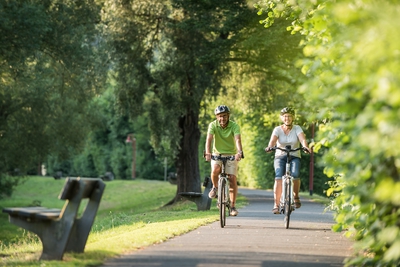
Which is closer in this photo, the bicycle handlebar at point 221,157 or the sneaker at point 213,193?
the bicycle handlebar at point 221,157

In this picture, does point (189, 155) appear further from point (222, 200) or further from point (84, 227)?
point (84, 227)

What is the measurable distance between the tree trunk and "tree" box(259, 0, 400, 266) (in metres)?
21.8

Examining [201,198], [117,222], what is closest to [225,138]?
[117,222]

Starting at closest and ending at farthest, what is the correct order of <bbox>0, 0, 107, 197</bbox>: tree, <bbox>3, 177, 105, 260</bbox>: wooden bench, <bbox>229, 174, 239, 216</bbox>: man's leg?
<bbox>3, 177, 105, 260</bbox>: wooden bench
<bbox>229, 174, 239, 216</bbox>: man's leg
<bbox>0, 0, 107, 197</bbox>: tree

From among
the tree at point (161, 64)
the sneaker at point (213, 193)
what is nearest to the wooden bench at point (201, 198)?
the sneaker at point (213, 193)

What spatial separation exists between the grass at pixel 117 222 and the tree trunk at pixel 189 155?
1364 mm

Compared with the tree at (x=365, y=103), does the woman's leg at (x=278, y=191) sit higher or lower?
lower

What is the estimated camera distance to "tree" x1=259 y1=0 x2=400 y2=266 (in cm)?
534

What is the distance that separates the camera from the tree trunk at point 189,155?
32.3 metres

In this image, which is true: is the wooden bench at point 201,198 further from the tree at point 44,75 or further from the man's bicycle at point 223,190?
the tree at point 44,75

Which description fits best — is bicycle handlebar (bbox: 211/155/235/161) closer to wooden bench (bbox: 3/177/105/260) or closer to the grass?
the grass

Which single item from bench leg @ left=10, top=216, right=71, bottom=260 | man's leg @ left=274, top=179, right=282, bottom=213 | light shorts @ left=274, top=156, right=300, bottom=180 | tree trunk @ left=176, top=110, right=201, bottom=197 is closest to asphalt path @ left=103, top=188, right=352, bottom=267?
man's leg @ left=274, top=179, right=282, bottom=213

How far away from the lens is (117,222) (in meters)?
20.7

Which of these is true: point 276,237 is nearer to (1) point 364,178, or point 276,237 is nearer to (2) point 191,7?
(1) point 364,178
